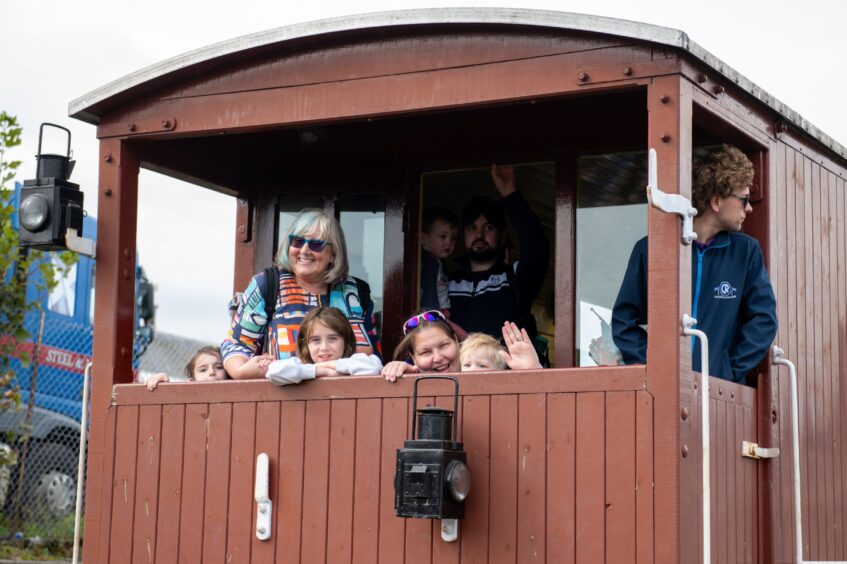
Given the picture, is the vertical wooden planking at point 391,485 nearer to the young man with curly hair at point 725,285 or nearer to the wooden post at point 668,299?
the young man with curly hair at point 725,285

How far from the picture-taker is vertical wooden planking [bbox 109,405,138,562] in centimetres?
557

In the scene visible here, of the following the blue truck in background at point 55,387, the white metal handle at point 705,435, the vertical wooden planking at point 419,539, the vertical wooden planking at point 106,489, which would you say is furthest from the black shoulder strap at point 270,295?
the blue truck in background at point 55,387

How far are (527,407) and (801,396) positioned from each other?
1625 millimetres

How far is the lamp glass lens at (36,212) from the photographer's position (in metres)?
5.65

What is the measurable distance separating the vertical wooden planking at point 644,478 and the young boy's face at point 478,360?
0.92 m

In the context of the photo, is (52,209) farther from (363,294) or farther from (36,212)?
(363,294)

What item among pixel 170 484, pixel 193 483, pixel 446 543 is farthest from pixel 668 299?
pixel 170 484

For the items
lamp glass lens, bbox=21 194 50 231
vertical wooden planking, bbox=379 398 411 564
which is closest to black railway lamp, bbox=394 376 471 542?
vertical wooden planking, bbox=379 398 411 564

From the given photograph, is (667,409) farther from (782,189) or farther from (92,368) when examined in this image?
(92,368)

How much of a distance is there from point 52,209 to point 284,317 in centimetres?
117

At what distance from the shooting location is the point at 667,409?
443 centimetres

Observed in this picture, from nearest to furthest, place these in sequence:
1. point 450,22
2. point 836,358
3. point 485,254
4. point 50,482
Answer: point 450,22, point 836,358, point 485,254, point 50,482

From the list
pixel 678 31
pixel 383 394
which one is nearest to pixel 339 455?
pixel 383 394

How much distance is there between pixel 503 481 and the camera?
4.74m
